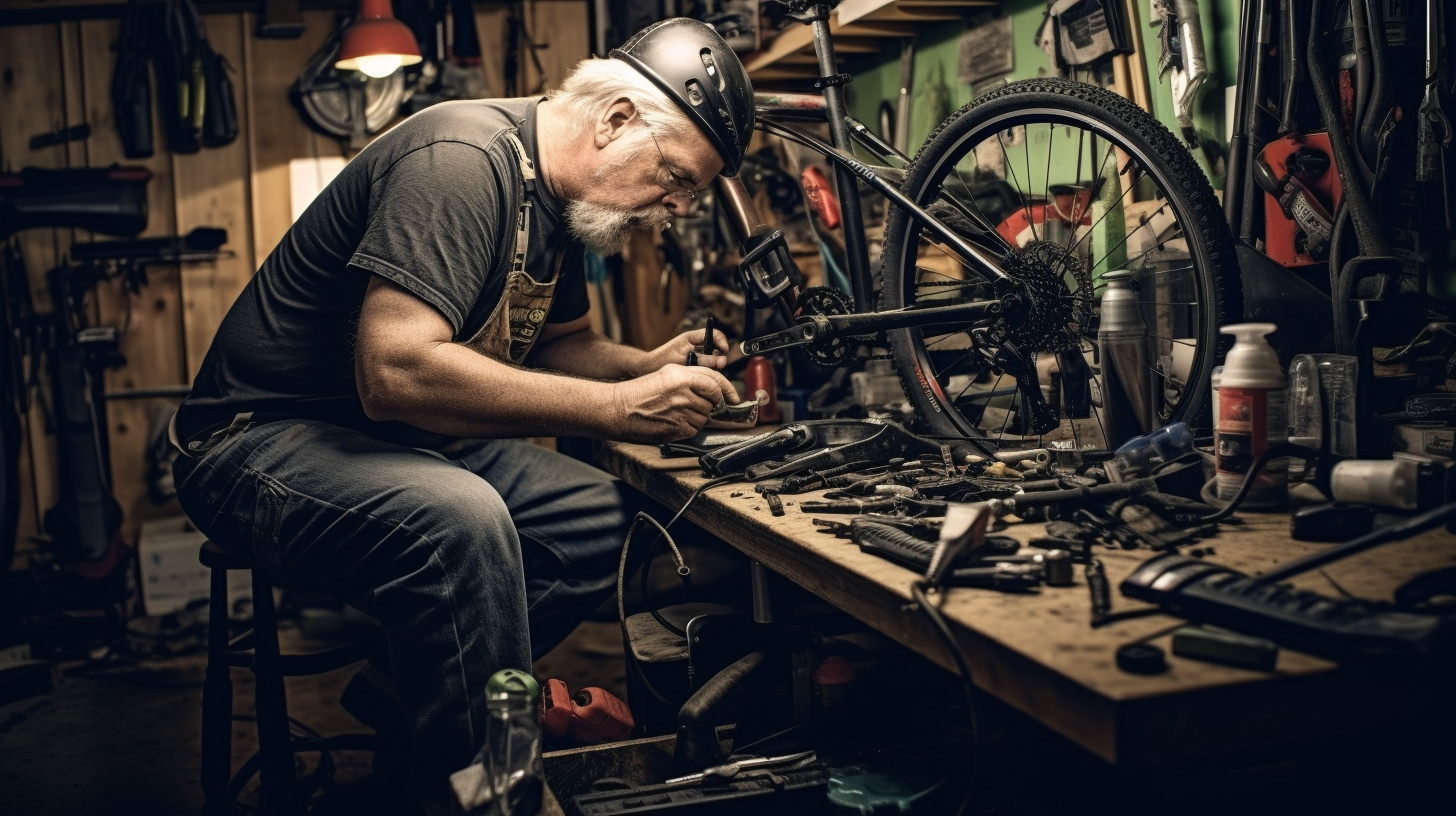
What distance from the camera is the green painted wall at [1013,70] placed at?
6.70 feet

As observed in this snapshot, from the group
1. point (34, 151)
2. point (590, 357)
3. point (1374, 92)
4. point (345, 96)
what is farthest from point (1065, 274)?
point (34, 151)

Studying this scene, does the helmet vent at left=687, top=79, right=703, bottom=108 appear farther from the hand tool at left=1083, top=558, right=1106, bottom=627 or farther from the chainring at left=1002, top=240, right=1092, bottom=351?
the hand tool at left=1083, top=558, right=1106, bottom=627

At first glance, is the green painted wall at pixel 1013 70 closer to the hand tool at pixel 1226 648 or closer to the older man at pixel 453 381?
the older man at pixel 453 381

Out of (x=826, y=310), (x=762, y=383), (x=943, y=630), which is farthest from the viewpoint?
(x=762, y=383)

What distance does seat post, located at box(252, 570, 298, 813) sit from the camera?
1952 millimetres

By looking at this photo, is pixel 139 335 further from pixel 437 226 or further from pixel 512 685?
pixel 512 685

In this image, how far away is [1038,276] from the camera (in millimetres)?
1819

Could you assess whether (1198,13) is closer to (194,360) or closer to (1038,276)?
(1038,276)

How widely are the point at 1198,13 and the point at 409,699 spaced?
1703 mm

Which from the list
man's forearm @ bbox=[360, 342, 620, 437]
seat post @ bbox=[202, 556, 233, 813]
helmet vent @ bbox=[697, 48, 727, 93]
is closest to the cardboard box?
seat post @ bbox=[202, 556, 233, 813]

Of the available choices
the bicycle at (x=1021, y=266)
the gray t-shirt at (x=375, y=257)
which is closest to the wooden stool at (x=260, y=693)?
the gray t-shirt at (x=375, y=257)

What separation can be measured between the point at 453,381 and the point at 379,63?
2578 millimetres

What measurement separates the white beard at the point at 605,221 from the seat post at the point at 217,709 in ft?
2.76

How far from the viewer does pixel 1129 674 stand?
84 cm
